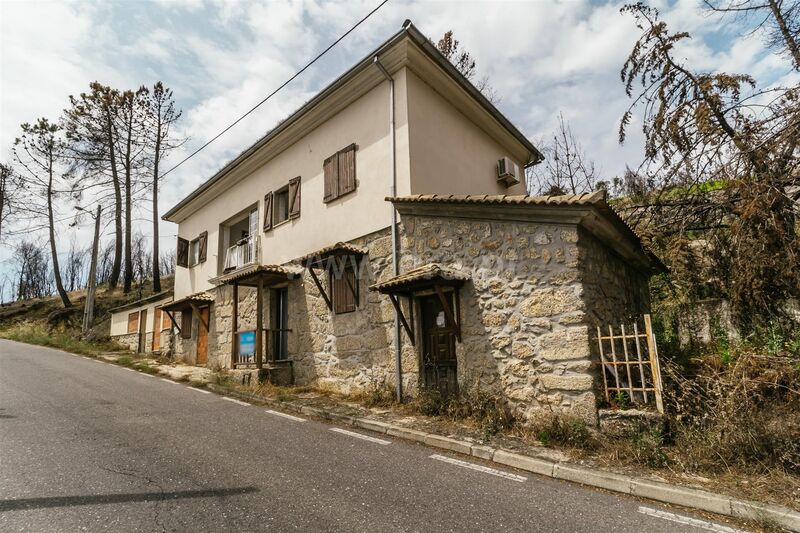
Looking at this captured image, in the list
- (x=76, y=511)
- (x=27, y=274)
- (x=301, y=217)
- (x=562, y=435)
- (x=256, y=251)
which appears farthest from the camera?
(x=27, y=274)

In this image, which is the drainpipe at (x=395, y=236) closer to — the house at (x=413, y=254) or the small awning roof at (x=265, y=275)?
the house at (x=413, y=254)

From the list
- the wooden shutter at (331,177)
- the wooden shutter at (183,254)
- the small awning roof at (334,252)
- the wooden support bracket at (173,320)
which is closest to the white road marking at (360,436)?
the small awning roof at (334,252)

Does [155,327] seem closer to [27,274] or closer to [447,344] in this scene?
[447,344]

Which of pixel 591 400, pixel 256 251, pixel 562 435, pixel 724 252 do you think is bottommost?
pixel 562 435

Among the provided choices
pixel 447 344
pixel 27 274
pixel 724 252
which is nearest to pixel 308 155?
pixel 447 344

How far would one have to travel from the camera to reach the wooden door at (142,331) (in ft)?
57.9

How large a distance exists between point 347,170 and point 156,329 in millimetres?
12923

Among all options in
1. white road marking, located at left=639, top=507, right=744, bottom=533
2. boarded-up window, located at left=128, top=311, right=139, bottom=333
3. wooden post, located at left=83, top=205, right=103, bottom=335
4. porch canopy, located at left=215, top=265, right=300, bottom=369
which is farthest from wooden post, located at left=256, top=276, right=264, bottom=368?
wooden post, located at left=83, top=205, right=103, bottom=335

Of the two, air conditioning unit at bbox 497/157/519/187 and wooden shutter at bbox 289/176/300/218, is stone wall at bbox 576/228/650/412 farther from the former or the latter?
wooden shutter at bbox 289/176/300/218

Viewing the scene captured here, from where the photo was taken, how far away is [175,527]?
9.16 ft

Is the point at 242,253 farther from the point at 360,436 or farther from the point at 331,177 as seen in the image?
the point at 360,436

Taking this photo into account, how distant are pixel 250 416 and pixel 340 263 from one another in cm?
349

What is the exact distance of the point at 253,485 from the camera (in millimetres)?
3547

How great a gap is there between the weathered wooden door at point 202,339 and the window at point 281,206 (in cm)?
489
